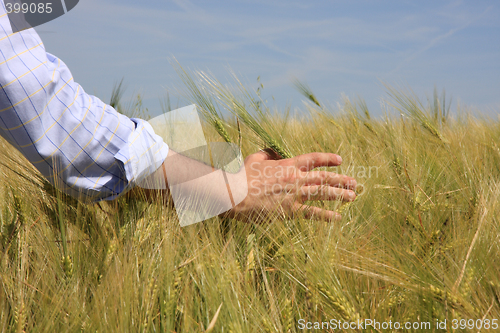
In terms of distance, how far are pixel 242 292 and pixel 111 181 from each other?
38cm

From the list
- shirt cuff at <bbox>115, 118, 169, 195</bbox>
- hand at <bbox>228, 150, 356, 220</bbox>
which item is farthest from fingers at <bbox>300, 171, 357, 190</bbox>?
shirt cuff at <bbox>115, 118, 169, 195</bbox>

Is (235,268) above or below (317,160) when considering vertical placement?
below

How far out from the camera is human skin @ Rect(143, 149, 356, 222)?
79cm

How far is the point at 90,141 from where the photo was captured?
0.65 meters

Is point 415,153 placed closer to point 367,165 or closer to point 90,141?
point 367,165

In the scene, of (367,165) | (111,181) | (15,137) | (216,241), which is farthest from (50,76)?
(367,165)

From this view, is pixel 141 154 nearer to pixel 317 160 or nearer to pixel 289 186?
pixel 289 186

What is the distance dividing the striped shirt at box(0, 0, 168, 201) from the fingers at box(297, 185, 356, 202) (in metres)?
0.39

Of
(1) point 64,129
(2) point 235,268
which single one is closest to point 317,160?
(2) point 235,268

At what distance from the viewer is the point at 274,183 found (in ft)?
2.97

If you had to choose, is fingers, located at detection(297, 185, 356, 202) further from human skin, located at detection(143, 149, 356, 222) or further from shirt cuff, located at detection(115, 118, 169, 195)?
shirt cuff, located at detection(115, 118, 169, 195)

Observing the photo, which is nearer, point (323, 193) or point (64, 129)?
point (64, 129)

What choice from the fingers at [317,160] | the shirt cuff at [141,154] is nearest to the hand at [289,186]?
the fingers at [317,160]

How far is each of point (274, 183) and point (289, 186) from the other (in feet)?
0.15
